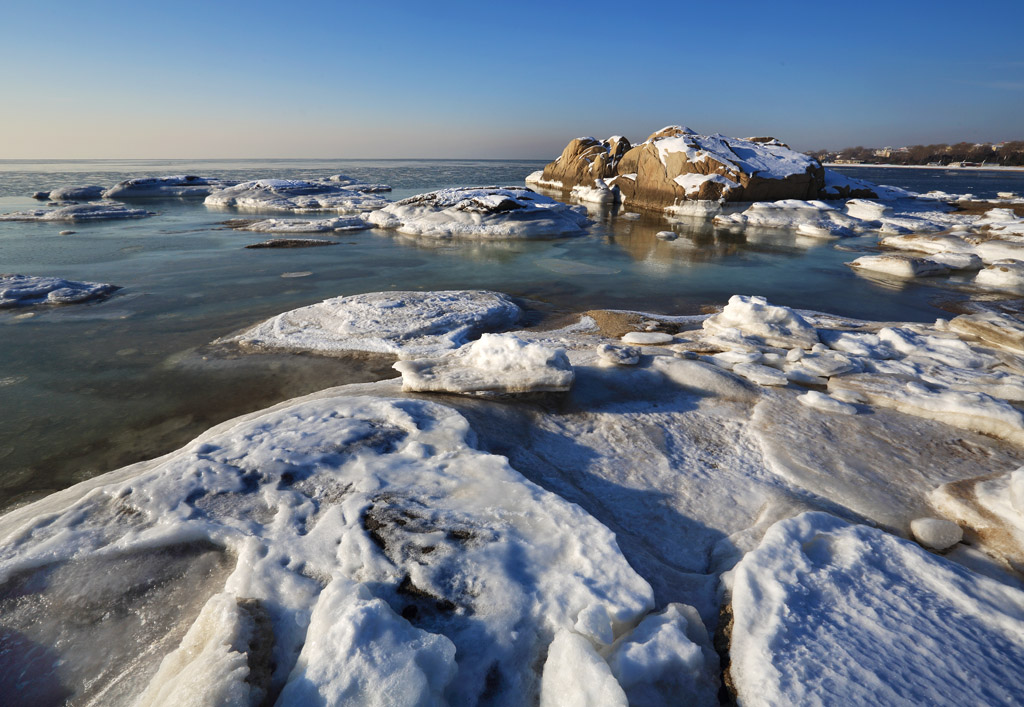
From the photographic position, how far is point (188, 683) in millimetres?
1609

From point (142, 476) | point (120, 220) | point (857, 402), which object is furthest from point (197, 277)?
point (120, 220)

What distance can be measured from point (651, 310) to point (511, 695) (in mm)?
7355

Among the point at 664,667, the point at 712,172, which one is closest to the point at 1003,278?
the point at 664,667

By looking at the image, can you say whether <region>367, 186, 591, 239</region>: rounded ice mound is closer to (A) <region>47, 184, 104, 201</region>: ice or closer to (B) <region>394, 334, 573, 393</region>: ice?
(B) <region>394, 334, 573, 393</region>: ice

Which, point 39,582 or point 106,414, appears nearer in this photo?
point 39,582

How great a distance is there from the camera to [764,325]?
6.02 metres

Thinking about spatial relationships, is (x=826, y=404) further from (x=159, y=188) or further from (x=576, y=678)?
(x=159, y=188)

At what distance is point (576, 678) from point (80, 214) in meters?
26.5

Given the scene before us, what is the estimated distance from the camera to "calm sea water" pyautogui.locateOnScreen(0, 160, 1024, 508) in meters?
4.45

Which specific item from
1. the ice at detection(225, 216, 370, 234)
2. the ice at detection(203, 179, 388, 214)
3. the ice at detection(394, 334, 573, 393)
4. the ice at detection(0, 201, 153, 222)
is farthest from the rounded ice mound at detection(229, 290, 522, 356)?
the ice at detection(0, 201, 153, 222)

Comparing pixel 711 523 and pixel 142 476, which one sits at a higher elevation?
pixel 142 476

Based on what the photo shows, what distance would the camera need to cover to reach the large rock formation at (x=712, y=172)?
22906 mm

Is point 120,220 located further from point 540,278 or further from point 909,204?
point 909,204

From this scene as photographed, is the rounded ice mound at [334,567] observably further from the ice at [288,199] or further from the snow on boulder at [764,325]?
the ice at [288,199]
